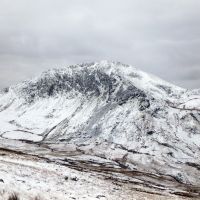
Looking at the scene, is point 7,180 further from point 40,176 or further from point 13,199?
point 40,176

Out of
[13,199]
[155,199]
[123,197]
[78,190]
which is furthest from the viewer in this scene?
[155,199]

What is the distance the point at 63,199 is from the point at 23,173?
8.82 meters

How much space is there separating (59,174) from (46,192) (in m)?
13.6

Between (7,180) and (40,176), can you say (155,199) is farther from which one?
(7,180)

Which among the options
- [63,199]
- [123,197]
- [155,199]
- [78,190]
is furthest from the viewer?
[155,199]

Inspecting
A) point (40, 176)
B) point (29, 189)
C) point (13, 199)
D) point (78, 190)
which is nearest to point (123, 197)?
point (78, 190)

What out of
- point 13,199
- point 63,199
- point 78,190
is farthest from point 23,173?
point 13,199

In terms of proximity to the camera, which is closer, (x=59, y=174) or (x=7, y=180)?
(x=7, y=180)

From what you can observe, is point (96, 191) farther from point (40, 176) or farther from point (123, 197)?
point (40, 176)

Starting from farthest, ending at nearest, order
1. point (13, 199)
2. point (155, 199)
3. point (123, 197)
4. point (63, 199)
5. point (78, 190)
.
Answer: point (155, 199), point (123, 197), point (78, 190), point (63, 199), point (13, 199)

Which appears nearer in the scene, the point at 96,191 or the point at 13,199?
the point at 13,199

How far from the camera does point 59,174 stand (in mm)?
44688

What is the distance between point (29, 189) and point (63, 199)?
8.94 ft

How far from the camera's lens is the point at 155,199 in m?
43.0
